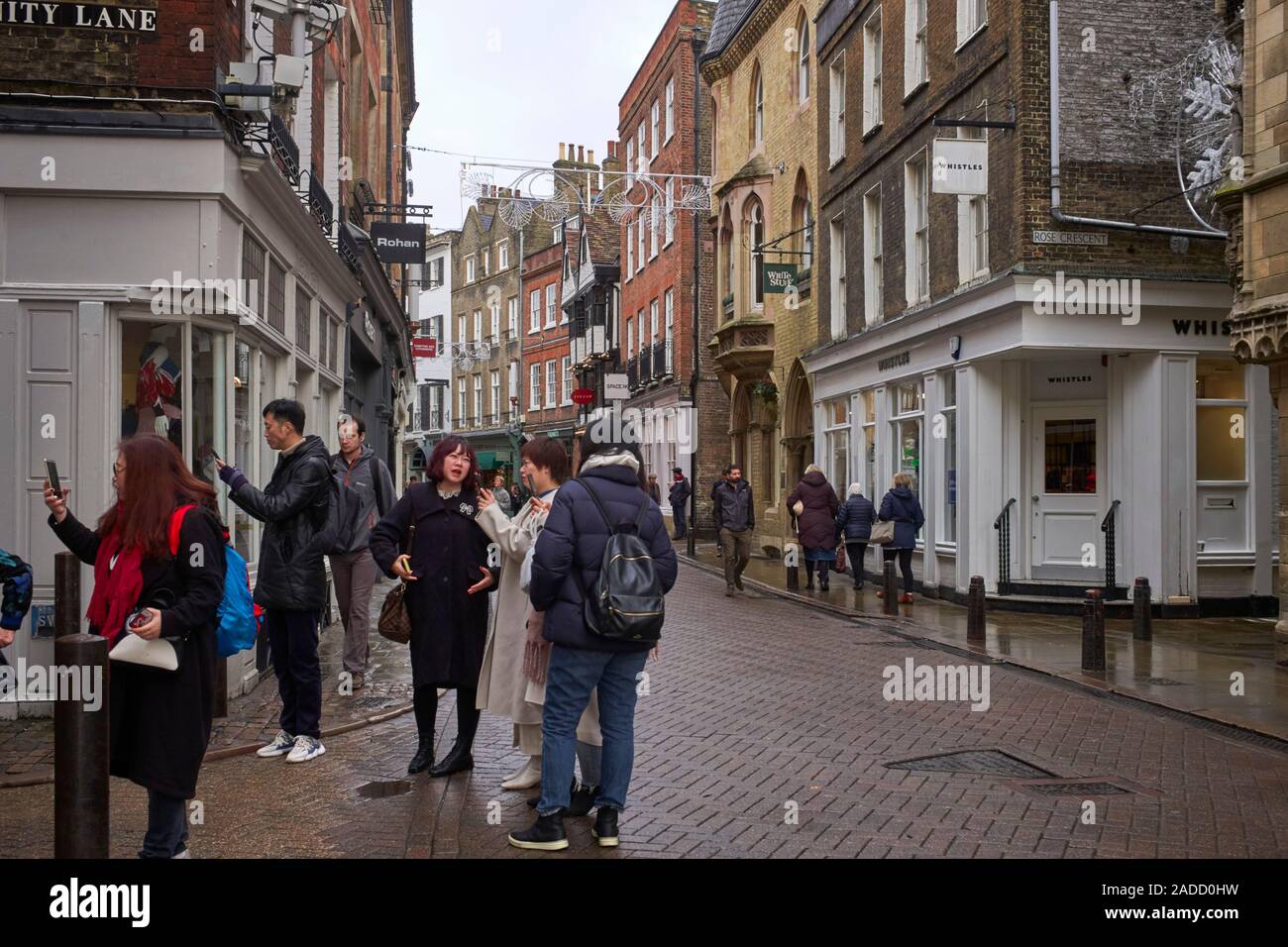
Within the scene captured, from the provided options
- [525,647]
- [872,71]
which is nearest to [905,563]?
[872,71]

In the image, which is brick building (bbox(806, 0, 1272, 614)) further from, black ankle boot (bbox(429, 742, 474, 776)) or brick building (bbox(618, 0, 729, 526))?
brick building (bbox(618, 0, 729, 526))

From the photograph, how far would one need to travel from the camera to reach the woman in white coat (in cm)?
630

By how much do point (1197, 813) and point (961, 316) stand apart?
1188 centimetres

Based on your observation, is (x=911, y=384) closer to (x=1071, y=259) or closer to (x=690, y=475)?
(x=1071, y=259)

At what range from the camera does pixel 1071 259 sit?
16.0m

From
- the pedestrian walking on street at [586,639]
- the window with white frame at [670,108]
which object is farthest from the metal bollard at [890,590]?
the window with white frame at [670,108]

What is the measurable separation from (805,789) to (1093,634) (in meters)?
5.32

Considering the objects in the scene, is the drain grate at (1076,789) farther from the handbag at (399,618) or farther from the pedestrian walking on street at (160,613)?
the pedestrian walking on street at (160,613)

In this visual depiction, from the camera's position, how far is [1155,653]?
12438mm

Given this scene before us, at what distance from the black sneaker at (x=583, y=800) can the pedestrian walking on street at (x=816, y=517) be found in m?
12.8

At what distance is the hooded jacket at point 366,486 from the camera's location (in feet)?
33.1

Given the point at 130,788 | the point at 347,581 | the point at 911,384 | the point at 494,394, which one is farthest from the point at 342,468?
the point at 494,394

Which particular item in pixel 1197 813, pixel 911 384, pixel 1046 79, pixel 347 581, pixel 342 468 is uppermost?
pixel 1046 79

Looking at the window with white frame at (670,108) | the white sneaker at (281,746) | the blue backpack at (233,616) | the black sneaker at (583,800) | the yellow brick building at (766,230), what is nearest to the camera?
the blue backpack at (233,616)
